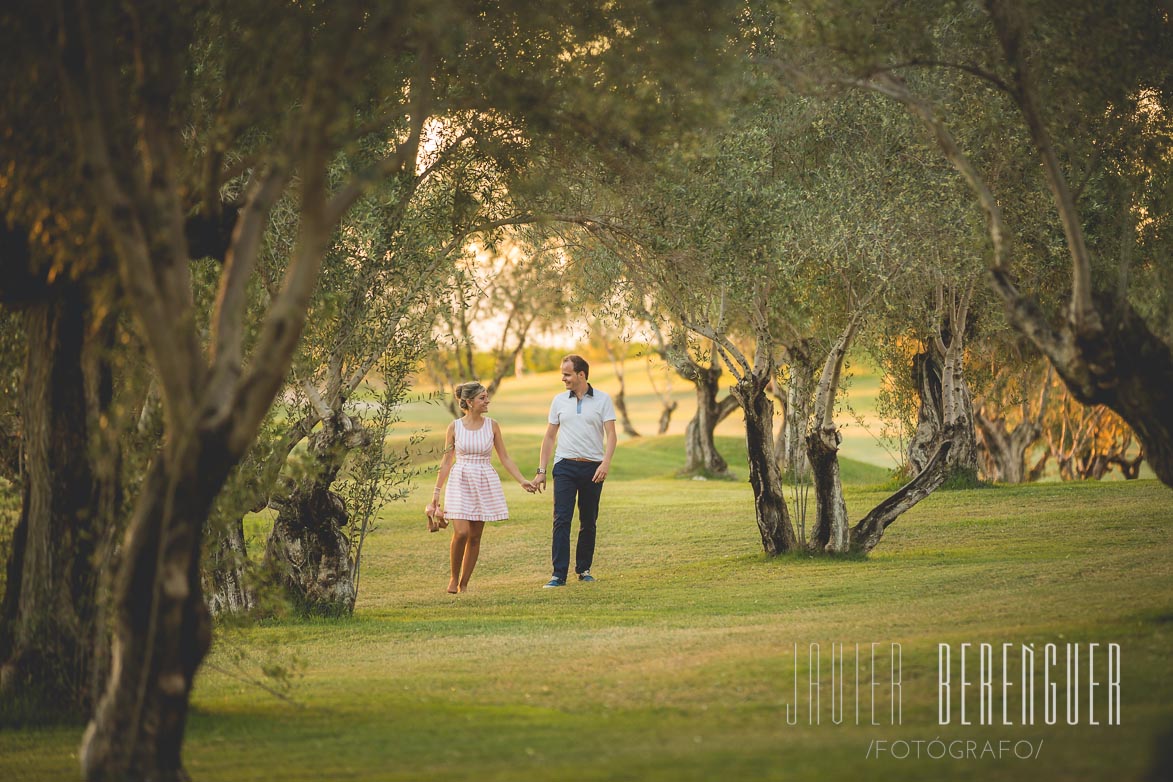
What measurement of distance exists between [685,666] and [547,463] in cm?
708

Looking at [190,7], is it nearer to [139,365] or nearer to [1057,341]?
[139,365]

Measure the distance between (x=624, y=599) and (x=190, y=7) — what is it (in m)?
9.42

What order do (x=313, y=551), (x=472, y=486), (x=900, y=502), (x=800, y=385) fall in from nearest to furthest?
1. (x=313, y=551)
2. (x=472, y=486)
3. (x=900, y=502)
4. (x=800, y=385)

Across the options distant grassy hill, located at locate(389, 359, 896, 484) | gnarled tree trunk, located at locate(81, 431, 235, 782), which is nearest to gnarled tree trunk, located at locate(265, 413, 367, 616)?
distant grassy hill, located at locate(389, 359, 896, 484)

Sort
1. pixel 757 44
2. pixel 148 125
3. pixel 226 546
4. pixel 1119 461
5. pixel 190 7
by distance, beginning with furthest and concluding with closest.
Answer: pixel 1119 461
pixel 757 44
pixel 226 546
pixel 190 7
pixel 148 125

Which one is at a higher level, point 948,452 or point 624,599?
point 948,452

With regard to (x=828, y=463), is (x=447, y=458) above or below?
above

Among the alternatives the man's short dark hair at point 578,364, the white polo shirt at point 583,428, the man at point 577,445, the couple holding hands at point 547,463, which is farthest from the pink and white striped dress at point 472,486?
the man's short dark hair at point 578,364

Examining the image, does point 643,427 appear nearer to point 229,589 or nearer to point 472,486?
point 472,486

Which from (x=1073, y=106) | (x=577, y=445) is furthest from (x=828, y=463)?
(x=1073, y=106)

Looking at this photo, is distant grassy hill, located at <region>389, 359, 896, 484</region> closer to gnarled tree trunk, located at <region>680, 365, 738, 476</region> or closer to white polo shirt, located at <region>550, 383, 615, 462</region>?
gnarled tree trunk, located at <region>680, 365, 738, 476</region>

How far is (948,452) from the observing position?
19500 mm

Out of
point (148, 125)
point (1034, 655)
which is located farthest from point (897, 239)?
point (148, 125)

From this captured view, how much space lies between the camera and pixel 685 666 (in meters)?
10.2
